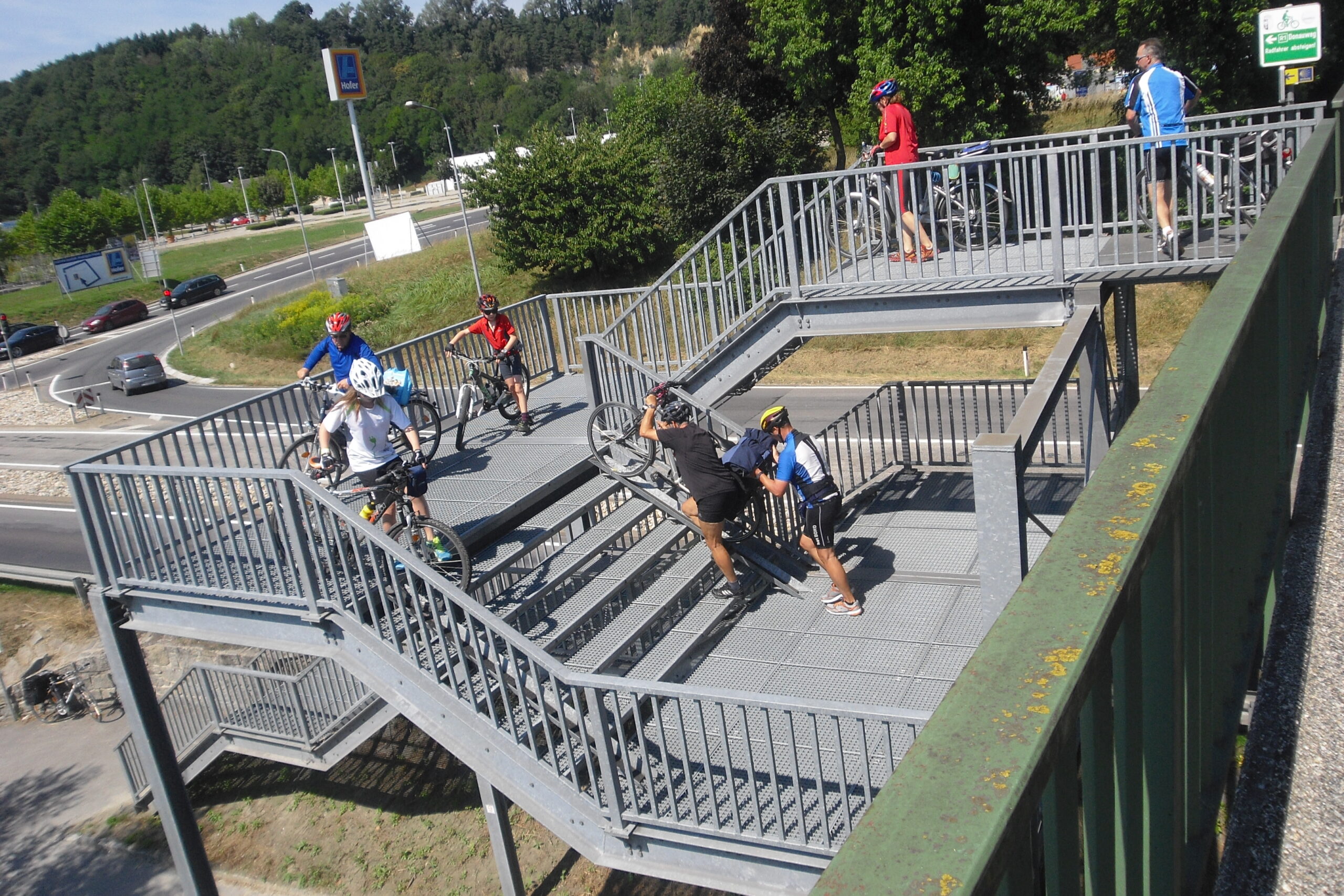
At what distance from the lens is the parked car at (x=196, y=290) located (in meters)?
64.0

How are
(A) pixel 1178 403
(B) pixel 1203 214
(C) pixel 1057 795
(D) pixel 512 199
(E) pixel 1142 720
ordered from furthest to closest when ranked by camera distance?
(D) pixel 512 199 < (B) pixel 1203 214 < (A) pixel 1178 403 < (E) pixel 1142 720 < (C) pixel 1057 795

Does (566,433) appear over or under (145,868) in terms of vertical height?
over

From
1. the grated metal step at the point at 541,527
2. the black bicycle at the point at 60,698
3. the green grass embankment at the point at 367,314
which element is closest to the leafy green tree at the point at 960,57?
the green grass embankment at the point at 367,314

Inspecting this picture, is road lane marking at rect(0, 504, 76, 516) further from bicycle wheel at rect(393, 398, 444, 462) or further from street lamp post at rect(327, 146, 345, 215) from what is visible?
street lamp post at rect(327, 146, 345, 215)

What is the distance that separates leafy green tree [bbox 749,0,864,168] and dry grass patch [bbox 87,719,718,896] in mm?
21865

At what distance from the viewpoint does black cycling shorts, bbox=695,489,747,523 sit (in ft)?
32.1

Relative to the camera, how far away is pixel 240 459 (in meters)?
18.6

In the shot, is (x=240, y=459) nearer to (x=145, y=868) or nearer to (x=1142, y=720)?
(x=145, y=868)

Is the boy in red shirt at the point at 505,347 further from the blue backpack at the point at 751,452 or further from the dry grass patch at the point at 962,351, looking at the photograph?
the dry grass patch at the point at 962,351

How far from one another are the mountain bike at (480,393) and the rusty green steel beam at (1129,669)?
35.9 feet

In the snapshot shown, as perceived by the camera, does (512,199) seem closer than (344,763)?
No

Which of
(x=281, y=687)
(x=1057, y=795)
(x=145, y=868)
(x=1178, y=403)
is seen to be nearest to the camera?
(x=1057, y=795)

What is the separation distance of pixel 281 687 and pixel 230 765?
5.26 m

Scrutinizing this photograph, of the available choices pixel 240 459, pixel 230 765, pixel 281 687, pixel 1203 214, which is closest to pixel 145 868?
pixel 230 765
